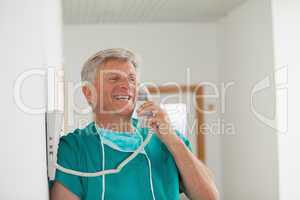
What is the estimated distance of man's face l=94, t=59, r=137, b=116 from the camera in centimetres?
83

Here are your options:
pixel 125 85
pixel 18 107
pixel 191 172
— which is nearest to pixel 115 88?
pixel 125 85

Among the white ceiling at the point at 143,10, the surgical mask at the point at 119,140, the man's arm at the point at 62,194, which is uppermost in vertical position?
the white ceiling at the point at 143,10

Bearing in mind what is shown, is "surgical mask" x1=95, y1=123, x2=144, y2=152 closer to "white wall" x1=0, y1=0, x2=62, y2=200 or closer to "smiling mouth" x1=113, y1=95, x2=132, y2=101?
"smiling mouth" x1=113, y1=95, x2=132, y2=101

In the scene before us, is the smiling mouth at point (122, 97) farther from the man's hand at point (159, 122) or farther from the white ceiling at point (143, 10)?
the white ceiling at point (143, 10)

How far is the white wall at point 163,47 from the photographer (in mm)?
3633

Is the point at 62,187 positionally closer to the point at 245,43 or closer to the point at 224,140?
the point at 245,43

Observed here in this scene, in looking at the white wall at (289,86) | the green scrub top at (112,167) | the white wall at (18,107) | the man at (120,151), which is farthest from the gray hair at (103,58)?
the white wall at (289,86)

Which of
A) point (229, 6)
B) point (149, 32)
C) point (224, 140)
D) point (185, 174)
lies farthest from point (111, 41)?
point (185, 174)

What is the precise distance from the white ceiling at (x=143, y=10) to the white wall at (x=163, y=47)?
0.32ft

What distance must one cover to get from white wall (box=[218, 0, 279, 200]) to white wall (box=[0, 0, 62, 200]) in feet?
7.39

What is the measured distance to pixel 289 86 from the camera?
2646 millimetres

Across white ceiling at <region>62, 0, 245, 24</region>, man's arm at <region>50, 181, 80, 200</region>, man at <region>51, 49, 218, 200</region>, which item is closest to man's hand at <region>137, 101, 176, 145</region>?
man at <region>51, 49, 218, 200</region>

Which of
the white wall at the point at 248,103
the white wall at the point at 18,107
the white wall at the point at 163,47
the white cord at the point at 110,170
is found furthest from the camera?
the white wall at the point at 163,47

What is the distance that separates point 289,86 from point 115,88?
204 centimetres
